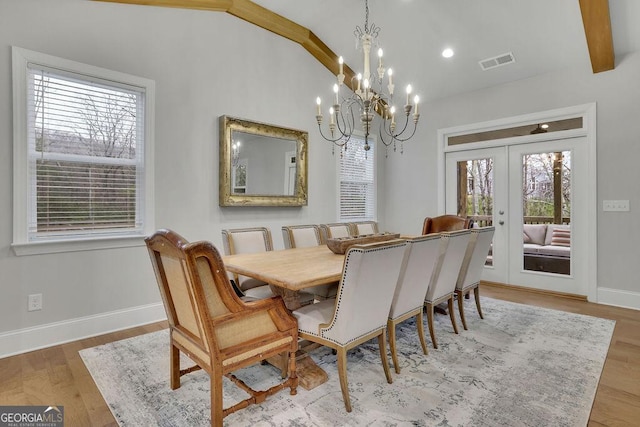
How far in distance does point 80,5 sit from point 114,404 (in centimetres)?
305

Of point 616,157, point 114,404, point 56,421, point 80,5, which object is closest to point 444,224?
point 616,157

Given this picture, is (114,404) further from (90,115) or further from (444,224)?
(444,224)

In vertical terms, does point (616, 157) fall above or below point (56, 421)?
above

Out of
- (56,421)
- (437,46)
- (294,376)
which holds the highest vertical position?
(437,46)

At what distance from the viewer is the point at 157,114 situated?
319cm

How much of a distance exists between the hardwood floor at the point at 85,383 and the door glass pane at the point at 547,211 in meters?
1.27

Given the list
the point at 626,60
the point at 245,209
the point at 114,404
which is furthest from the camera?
the point at 245,209

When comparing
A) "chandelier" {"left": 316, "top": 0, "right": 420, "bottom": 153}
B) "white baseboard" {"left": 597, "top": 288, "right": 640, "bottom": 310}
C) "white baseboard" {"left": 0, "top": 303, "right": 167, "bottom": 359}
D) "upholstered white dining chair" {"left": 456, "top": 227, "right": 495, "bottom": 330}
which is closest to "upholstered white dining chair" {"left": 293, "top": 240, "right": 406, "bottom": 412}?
"chandelier" {"left": 316, "top": 0, "right": 420, "bottom": 153}

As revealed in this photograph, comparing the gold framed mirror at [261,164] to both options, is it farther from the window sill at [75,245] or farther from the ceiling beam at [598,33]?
the ceiling beam at [598,33]

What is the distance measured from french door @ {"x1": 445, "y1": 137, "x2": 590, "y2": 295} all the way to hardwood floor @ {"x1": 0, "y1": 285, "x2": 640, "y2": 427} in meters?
1.23

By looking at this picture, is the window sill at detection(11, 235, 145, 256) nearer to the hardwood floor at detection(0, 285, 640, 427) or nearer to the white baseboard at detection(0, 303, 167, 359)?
the white baseboard at detection(0, 303, 167, 359)

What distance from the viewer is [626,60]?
143 inches

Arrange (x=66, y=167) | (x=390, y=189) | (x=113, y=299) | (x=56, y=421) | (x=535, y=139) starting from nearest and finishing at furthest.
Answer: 1. (x=56, y=421)
2. (x=66, y=167)
3. (x=113, y=299)
4. (x=535, y=139)
5. (x=390, y=189)

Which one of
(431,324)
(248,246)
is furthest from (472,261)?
(248,246)
